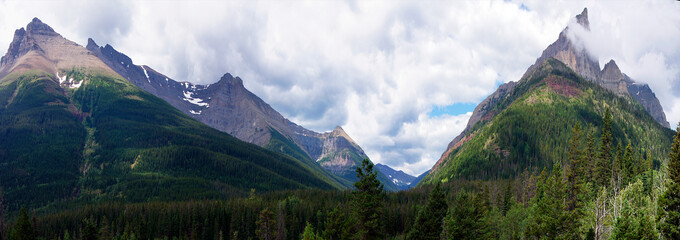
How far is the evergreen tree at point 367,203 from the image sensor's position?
3684 cm

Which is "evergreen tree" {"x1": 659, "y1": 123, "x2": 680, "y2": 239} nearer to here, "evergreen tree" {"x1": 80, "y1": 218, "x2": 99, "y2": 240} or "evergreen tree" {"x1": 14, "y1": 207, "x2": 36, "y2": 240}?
"evergreen tree" {"x1": 80, "y1": 218, "x2": 99, "y2": 240}

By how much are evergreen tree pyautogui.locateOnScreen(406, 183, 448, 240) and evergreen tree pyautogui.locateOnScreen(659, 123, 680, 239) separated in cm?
2043

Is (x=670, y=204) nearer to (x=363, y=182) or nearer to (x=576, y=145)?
(x=363, y=182)

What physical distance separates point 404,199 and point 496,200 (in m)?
44.1

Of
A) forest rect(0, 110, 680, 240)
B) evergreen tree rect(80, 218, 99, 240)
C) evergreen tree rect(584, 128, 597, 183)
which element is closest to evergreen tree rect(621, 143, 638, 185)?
forest rect(0, 110, 680, 240)

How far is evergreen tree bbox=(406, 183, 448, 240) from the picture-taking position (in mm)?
43344

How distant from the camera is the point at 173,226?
11706cm

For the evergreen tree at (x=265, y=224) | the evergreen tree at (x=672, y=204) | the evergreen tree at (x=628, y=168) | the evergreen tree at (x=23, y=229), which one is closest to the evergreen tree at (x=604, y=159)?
the evergreen tree at (x=628, y=168)

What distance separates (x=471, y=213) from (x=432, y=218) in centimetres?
953

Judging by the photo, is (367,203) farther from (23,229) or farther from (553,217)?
(23,229)

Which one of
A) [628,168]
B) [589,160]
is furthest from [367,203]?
[628,168]

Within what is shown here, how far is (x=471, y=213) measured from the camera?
50.0m

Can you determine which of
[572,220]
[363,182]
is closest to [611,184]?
[572,220]

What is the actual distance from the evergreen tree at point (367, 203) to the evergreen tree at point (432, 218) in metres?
8.81
